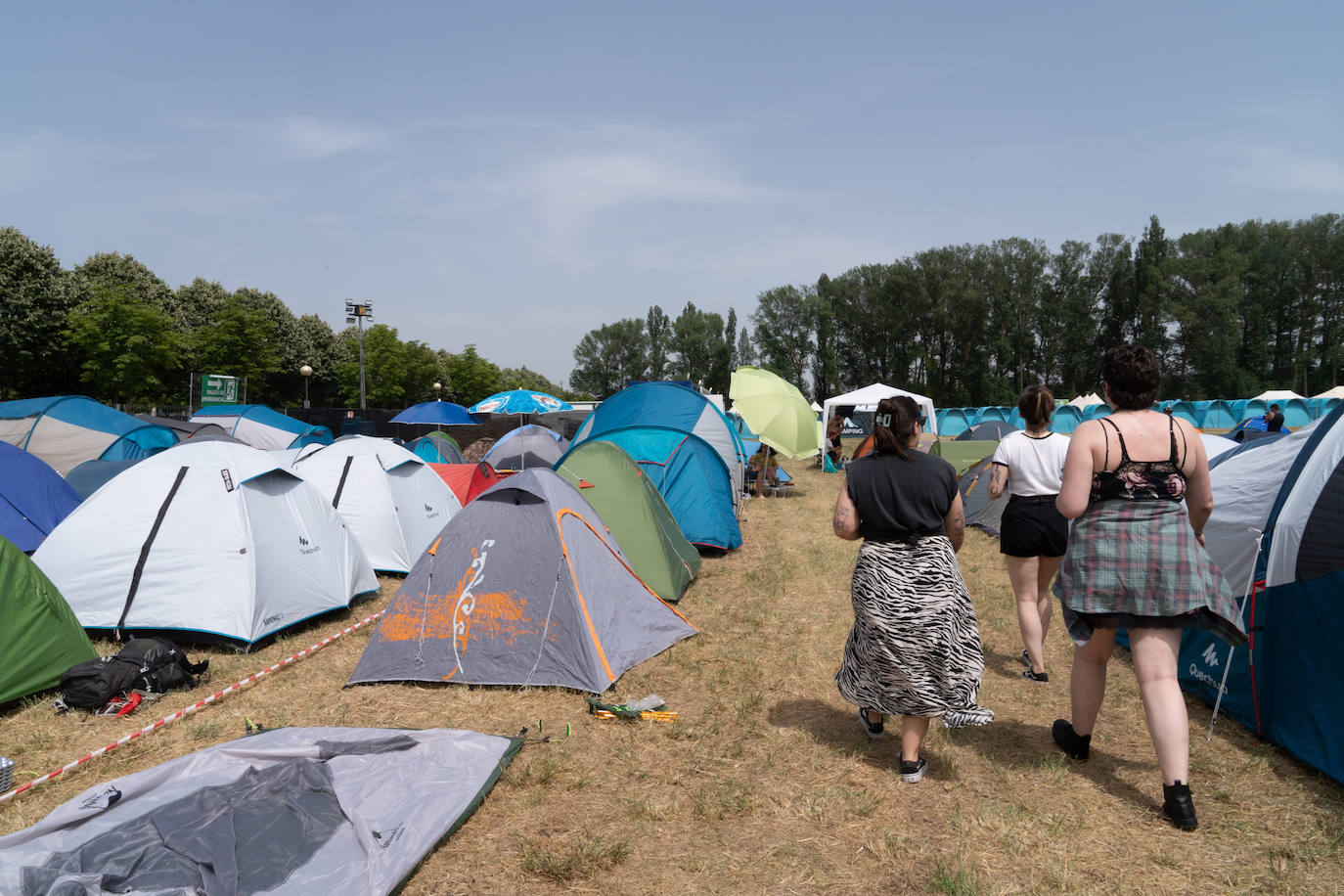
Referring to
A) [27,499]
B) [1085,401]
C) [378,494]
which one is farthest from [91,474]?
[1085,401]

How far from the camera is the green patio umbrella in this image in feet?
54.5

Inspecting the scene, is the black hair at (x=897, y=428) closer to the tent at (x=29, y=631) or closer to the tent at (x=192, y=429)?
the tent at (x=29, y=631)

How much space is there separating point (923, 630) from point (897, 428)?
3.08 feet

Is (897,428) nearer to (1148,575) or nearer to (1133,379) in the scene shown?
(1133,379)

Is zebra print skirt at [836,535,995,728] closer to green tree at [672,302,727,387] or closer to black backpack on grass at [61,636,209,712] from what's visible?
black backpack on grass at [61,636,209,712]

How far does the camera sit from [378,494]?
8.30 metres

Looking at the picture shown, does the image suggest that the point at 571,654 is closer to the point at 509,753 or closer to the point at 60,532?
the point at 509,753

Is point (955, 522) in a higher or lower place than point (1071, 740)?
higher

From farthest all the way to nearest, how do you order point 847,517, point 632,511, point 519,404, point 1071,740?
point 519,404, point 632,511, point 1071,740, point 847,517

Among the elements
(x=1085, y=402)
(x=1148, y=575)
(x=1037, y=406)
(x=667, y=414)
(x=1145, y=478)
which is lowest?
(x=1148, y=575)

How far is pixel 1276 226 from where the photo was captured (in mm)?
48406

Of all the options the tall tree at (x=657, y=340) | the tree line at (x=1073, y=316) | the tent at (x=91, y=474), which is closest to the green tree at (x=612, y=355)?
the tall tree at (x=657, y=340)

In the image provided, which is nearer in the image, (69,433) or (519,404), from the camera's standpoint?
(69,433)

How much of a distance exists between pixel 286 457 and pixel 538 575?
6317 millimetres
